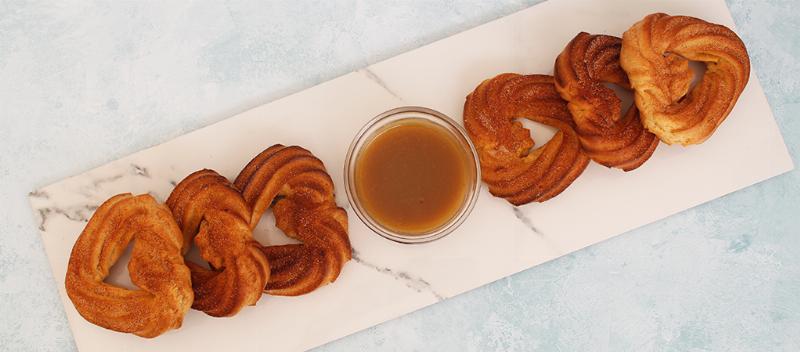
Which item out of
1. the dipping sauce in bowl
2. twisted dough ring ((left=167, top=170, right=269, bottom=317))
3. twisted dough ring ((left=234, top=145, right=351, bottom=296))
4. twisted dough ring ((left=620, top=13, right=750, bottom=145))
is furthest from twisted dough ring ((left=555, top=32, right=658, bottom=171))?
twisted dough ring ((left=167, top=170, right=269, bottom=317))

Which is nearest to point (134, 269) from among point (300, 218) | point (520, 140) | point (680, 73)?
point (300, 218)

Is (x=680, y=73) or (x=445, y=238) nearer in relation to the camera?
(x=680, y=73)

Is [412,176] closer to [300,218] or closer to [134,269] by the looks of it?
[300,218]

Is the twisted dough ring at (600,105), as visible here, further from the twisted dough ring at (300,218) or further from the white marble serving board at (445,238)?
the twisted dough ring at (300,218)

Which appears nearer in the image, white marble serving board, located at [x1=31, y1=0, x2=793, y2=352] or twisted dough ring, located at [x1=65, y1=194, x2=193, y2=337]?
twisted dough ring, located at [x1=65, y1=194, x2=193, y2=337]

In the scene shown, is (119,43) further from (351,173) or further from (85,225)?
(351,173)

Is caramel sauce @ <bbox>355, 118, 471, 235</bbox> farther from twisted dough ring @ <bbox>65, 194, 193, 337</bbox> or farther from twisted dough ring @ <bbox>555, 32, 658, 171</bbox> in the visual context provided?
twisted dough ring @ <bbox>65, 194, 193, 337</bbox>

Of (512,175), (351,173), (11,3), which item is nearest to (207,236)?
(351,173)
